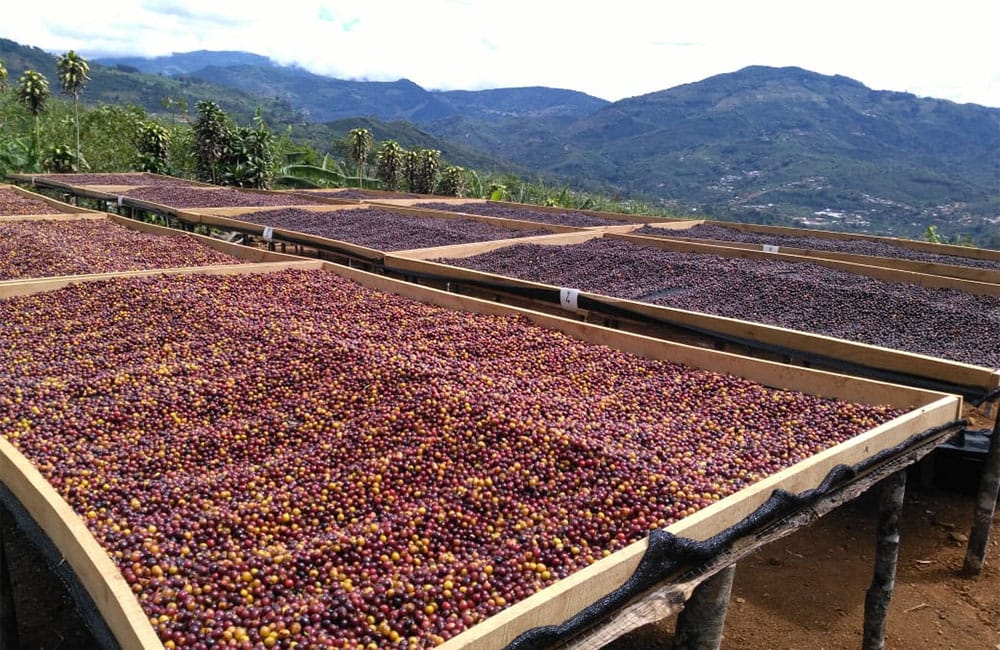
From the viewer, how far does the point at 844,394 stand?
291 cm

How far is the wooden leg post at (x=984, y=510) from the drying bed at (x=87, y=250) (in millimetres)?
5166

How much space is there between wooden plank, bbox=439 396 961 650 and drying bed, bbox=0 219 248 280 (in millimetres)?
4632

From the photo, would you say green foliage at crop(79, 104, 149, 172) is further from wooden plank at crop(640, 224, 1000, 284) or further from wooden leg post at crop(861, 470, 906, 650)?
wooden leg post at crop(861, 470, 906, 650)

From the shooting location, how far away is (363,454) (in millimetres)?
2320

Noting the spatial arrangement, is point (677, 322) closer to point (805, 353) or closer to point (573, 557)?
point (805, 353)

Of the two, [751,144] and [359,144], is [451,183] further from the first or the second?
[751,144]

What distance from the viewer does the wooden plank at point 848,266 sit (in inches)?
206

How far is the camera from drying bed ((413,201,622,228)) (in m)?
10.3

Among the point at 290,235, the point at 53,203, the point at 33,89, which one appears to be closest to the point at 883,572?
the point at 290,235

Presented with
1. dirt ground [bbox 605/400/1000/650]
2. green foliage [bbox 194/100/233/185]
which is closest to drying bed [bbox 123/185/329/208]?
green foliage [bbox 194/100/233/185]

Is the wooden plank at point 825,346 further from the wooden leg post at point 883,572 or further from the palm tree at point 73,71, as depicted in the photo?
the palm tree at point 73,71

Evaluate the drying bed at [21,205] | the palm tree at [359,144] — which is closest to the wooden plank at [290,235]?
the drying bed at [21,205]

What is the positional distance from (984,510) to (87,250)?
6.59 m

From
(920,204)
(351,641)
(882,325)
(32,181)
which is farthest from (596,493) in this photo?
(920,204)
